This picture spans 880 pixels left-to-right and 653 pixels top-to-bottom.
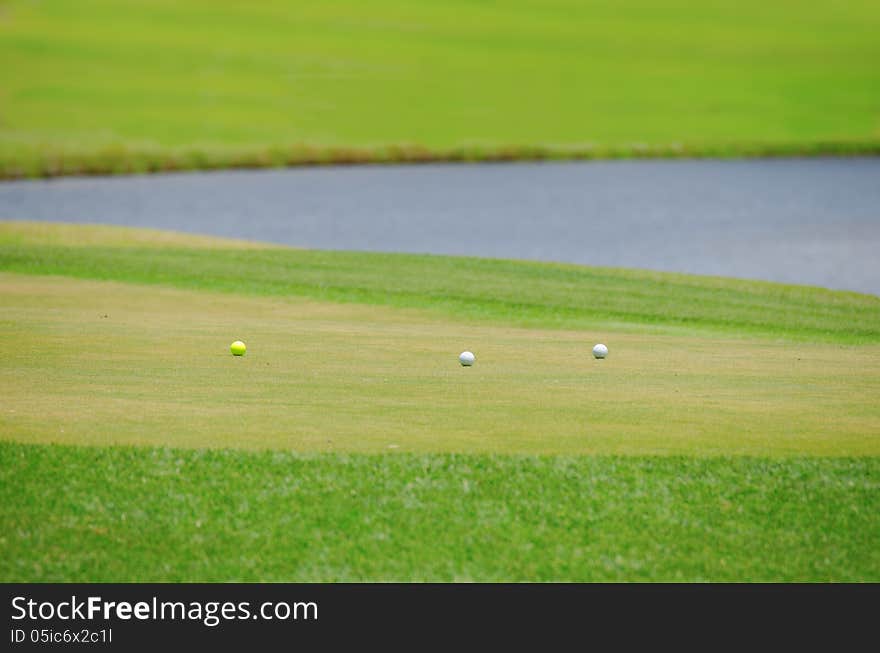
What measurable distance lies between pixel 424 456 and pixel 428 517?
724 millimetres

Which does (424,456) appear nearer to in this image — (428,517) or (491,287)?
(428,517)

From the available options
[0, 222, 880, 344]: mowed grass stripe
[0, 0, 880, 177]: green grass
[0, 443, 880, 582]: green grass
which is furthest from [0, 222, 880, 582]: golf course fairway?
[0, 0, 880, 177]: green grass

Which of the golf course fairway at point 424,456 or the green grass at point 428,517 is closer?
the green grass at point 428,517

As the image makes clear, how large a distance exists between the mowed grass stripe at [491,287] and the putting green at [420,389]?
14.3 ft

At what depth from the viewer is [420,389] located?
39.3 feet

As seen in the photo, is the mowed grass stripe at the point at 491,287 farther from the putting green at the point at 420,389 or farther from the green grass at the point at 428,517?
the green grass at the point at 428,517

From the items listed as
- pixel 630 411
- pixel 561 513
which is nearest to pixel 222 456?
pixel 561 513

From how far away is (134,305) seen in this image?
18.8 metres

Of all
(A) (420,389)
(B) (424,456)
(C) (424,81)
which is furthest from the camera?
(C) (424,81)

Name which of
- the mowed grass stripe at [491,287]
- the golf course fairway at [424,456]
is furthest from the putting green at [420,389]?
the mowed grass stripe at [491,287]

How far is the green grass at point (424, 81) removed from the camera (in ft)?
261

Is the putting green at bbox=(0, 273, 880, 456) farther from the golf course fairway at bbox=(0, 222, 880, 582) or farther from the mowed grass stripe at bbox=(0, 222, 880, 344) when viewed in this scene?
the mowed grass stripe at bbox=(0, 222, 880, 344)

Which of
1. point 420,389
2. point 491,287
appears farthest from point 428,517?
point 491,287

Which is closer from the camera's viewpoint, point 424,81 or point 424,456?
point 424,456
